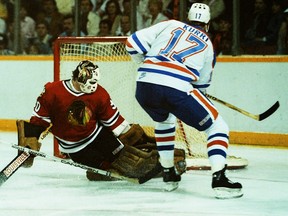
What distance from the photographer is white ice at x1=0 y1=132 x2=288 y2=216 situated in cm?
386

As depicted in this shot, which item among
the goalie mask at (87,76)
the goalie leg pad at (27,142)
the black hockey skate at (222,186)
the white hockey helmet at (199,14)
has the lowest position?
the black hockey skate at (222,186)

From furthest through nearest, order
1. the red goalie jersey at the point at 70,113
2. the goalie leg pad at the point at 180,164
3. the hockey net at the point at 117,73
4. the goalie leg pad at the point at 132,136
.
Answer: the hockey net at the point at 117,73 < the goalie leg pad at the point at 132,136 < the goalie leg pad at the point at 180,164 < the red goalie jersey at the point at 70,113

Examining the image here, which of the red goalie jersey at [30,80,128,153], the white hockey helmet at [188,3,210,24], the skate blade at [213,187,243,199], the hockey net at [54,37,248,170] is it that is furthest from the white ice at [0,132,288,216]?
the white hockey helmet at [188,3,210,24]

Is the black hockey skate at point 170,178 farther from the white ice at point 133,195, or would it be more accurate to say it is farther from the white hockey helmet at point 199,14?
the white hockey helmet at point 199,14

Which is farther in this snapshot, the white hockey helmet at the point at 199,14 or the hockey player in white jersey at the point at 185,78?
the white hockey helmet at the point at 199,14

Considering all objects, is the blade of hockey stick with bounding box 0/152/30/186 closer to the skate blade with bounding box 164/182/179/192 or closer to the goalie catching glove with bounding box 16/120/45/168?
the goalie catching glove with bounding box 16/120/45/168

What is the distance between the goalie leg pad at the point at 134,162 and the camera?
476cm

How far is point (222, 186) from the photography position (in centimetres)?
417

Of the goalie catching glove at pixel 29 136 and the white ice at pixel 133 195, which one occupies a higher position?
the goalie catching glove at pixel 29 136

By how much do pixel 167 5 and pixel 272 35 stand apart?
112 cm

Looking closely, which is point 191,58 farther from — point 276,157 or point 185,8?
point 185,8

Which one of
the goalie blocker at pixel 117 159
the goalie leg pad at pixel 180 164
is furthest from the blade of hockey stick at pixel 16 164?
the goalie leg pad at pixel 180 164

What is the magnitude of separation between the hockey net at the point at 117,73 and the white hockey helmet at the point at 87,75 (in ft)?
3.34

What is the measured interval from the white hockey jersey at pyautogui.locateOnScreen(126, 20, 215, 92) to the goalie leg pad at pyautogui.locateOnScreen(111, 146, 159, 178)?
651mm
